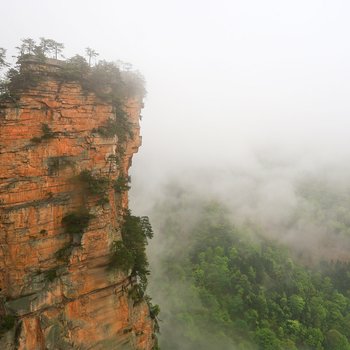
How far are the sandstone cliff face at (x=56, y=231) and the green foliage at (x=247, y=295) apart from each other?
33.4 metres

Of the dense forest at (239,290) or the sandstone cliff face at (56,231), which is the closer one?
the sandstone cliff face at (56,231)

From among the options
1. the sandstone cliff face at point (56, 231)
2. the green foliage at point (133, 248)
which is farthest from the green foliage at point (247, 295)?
the sandstone cliff face at point (56, 231)

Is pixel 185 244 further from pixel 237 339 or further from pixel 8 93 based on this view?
pixel 8 93

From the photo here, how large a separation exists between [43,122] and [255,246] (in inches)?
3260

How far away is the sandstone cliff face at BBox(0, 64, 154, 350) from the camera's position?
1733 centimetres

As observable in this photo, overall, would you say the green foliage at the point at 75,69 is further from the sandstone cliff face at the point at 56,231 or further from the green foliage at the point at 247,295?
the green foliage at the point at 247,295

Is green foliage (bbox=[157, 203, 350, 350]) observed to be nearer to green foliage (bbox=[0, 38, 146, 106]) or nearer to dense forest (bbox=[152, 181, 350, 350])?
dense forest (bbox=[152, 181, 350, 350])

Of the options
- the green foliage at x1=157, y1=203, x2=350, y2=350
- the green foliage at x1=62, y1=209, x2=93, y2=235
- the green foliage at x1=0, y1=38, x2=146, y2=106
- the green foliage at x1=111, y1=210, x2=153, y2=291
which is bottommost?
the green foliage at x1=157, y1=203, x2=350, y2=350

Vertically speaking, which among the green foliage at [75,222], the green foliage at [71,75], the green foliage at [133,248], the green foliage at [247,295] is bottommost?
the green foliage at [247,295]

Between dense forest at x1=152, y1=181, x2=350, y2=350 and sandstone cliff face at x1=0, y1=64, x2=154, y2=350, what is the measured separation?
33.5 meters

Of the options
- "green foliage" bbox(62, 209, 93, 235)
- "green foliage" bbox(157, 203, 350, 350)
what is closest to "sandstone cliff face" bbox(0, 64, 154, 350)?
"green foliage" bbox(62, 209, 93, 235)

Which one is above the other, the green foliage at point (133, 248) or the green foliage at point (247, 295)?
the green foliage at point (133, 248)

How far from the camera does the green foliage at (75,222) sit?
62.0 ft

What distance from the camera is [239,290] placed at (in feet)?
220
